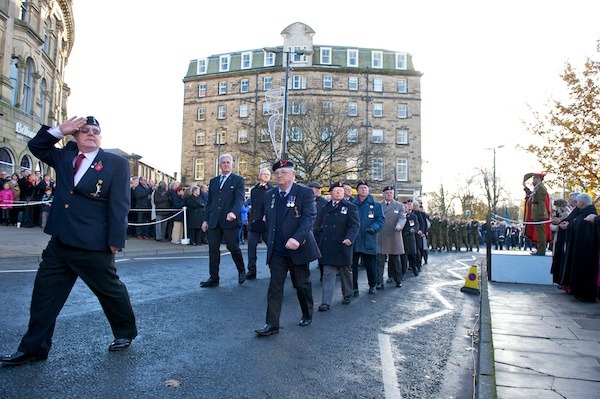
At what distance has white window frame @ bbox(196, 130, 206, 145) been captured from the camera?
186 feet

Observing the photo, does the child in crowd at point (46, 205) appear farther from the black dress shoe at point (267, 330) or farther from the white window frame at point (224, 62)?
the white window frame at point (224, 62)

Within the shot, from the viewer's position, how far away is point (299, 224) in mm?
5605

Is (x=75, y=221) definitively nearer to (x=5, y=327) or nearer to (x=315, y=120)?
(x=5, y=327)

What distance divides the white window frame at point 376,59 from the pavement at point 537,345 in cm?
4854

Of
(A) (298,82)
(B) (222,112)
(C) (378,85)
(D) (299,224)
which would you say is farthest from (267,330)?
(B) (222,112)

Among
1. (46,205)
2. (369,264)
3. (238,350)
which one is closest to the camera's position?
(238,350)

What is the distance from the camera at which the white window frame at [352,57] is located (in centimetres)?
5528

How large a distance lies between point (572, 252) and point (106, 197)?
8.45m

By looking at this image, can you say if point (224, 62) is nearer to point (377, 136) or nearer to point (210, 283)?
point (377, 136)

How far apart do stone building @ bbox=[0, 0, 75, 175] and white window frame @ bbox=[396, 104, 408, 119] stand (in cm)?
3437

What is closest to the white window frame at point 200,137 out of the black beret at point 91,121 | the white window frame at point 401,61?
the white window frame at point 401,61

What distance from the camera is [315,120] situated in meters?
39.9

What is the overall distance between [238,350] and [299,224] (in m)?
A: 1.66

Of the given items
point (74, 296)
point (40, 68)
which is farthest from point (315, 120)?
point (74, 296)
